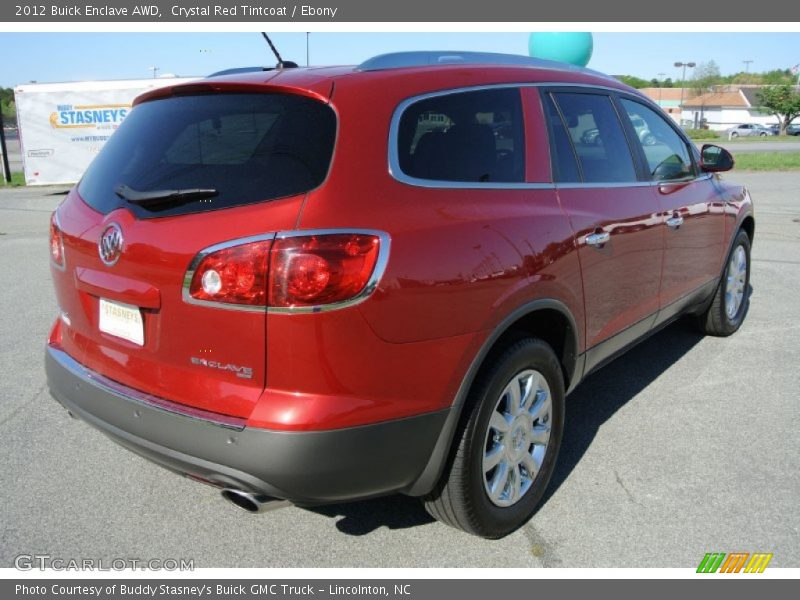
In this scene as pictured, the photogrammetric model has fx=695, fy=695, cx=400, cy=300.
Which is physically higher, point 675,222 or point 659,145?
point 659,145

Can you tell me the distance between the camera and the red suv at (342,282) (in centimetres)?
216

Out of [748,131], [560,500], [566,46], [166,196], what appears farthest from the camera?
[748,131]

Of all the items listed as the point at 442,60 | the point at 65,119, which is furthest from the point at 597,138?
the point at 65,119

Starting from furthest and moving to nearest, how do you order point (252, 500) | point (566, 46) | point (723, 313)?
point (566, 46) < point (723, 313) < point (252, 500)

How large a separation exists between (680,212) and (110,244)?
3.21 meters

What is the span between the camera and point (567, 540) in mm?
2846

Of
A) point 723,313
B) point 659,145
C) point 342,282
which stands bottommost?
point 723,313

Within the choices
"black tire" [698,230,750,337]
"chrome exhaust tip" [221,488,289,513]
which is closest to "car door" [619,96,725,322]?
"black tire" [698,230,750,337]

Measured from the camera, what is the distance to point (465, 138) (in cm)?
271

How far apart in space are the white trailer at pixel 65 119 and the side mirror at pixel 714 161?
673 inches

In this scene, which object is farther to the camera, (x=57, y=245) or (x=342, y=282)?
(x=57, y=245)

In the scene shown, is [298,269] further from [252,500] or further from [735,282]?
[735,282]
